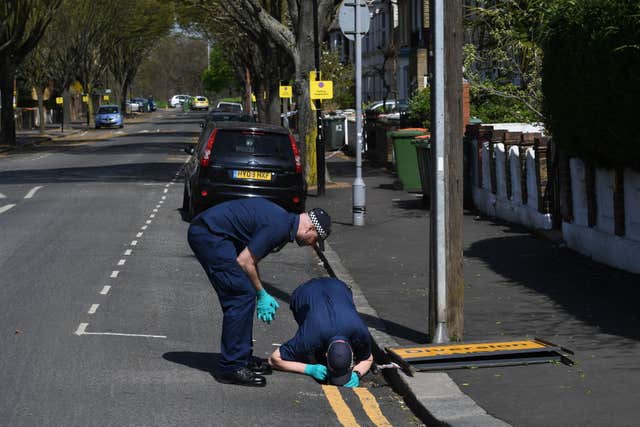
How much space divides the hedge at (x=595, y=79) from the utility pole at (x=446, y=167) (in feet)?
8.91

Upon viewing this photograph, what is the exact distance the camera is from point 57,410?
7.49 m

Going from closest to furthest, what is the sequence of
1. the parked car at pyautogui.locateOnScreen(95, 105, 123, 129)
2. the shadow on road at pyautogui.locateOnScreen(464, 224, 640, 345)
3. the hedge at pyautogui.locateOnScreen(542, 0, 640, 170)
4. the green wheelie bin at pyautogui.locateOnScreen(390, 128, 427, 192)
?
the shadow on road at pyautogui.locateOnScreen(464, 224, 640, 345) → the hedge at pyautogui.locateOnScreen(542, 0, 640, 170) → the green wheelie bin at pyautogui.locateOnScreen(390, 128, 427, 192) → the parked car at pyautogui.locateOnScreen(95, 105, 123, 129)

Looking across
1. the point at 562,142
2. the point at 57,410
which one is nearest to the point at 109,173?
the point at 562,142

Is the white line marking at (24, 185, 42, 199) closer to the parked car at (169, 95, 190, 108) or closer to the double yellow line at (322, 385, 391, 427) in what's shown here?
the double yellow line at (322, 385, 391, 427)

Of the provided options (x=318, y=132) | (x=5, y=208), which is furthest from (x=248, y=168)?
(x=318, y=132)

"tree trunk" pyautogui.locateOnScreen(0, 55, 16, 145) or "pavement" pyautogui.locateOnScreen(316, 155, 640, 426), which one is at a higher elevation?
"tree trunk" pyautogui.locateOnScreen(0, 55, 16, 145)

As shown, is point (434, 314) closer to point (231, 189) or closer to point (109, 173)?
point (231, 189)

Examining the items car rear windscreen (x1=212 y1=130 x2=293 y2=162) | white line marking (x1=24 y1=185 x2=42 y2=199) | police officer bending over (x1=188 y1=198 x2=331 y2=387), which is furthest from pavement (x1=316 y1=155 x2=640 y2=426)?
white line marking (x1=24 y1=185 x2=42 y2=199)

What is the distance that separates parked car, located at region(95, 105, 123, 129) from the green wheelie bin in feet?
187

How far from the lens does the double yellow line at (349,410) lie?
7540 mm

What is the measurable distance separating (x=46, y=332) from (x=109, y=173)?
23.8 meters

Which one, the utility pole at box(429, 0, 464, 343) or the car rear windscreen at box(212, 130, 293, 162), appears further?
the car rear windscreen at box(212, 130, 293, 162)

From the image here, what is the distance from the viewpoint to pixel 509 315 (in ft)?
35.6

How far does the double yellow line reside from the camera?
24.7ft
